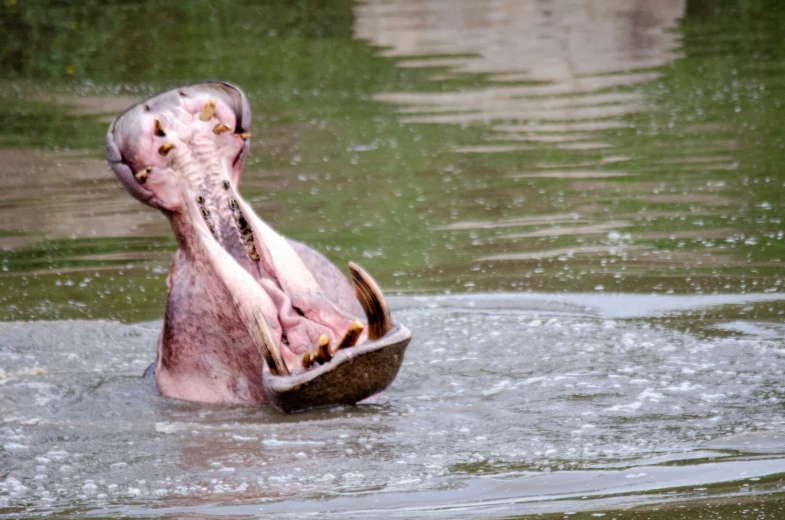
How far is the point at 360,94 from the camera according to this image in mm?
11930

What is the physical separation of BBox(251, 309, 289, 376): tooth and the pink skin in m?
0.18

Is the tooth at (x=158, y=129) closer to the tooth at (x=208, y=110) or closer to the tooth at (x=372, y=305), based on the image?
the tooth at (x=208, y=110)

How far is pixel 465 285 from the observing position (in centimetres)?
590

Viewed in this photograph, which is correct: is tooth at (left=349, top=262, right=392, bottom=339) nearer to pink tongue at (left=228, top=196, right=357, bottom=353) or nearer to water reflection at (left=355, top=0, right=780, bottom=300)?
pink tongue at (left=228, top=196, right=357, bottom=353)

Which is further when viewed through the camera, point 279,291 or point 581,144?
point 581,144

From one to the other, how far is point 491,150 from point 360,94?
309cm

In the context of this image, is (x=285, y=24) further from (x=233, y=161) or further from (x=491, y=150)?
(x=233, y=161)

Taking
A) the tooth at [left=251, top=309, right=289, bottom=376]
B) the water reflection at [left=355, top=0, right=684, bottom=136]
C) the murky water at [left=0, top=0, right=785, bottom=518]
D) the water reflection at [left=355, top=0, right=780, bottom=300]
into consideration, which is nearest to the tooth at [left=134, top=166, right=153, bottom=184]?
the tooth at [left=251, top=309, right=289, bottom=376]

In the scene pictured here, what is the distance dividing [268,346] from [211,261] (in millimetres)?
465

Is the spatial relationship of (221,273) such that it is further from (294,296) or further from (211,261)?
(294,296)

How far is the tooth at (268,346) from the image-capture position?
3871mm

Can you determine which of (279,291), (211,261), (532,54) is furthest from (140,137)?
(532,54)

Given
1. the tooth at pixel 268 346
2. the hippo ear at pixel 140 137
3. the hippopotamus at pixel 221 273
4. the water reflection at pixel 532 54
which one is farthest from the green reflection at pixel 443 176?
the tooth at pixel 268 346

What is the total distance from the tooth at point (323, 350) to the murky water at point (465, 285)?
0.96ft
